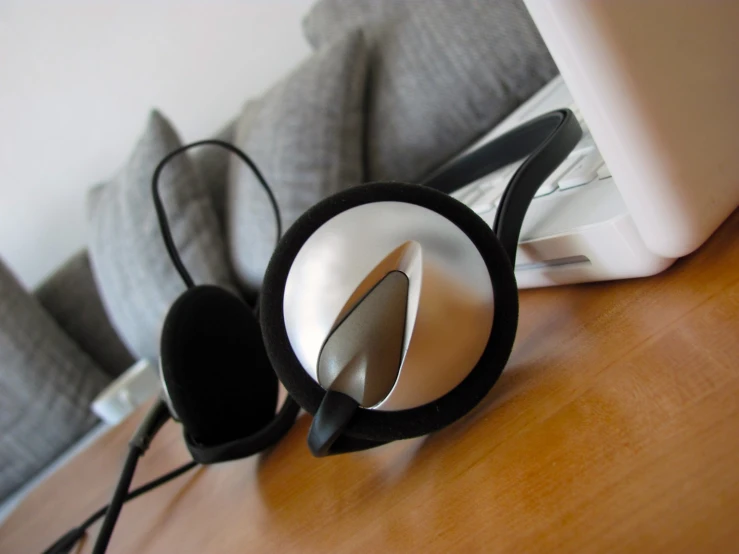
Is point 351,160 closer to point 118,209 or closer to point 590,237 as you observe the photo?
point 118,209

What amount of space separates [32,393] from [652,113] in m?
1.35

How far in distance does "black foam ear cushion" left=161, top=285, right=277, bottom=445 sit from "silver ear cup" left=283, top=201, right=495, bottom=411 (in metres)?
0.17

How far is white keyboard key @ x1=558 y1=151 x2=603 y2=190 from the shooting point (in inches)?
14.0

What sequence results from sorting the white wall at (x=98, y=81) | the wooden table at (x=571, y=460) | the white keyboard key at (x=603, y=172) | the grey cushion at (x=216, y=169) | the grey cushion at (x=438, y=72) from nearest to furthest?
1. the wooden table at (x=571, y=460)
2. the white keyboard key at (x=603, y=172)
3. the grey cushion at (x=438, y=72)
4. the grey cushion at (x=216, y=169)
5. the white wall at (x=98, y=81)

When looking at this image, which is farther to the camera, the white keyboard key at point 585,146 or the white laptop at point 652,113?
the white keyboard key at point 585,146

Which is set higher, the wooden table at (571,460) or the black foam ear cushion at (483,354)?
the black foam ear cushion at (483,354)

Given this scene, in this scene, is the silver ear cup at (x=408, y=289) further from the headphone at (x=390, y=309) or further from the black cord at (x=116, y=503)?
the black cord at (x=116, y=503)

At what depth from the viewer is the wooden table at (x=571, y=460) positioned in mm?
202

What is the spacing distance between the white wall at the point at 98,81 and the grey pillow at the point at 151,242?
364mm

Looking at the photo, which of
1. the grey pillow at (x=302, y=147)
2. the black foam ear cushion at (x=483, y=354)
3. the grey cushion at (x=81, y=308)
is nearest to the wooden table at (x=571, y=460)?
the black foam ear cushion at (x=483, y=354)

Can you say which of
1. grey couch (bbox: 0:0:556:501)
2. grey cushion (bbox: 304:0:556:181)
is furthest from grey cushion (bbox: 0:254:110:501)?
grey cushion (bbox: 304:0:556:181)

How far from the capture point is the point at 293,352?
11.5 inches

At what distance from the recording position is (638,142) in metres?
0.24

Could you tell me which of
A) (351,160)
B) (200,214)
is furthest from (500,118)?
(200,214)
